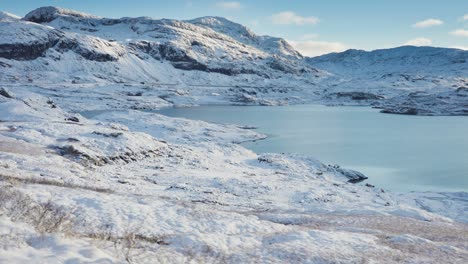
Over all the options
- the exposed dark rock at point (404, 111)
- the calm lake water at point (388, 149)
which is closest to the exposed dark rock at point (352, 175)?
the calm lake water at point (388, 149)

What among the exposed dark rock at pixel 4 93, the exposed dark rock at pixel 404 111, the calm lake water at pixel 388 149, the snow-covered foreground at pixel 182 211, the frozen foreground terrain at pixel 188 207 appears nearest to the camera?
the snow-covered foreground at pixel 182 211

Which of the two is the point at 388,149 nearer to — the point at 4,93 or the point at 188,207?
the point at 188,207

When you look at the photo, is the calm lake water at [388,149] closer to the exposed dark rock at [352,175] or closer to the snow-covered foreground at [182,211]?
the exposed dark rock at [352,175]

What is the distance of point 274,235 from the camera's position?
579 inches

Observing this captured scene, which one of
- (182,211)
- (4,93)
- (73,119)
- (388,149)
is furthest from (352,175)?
(4,93)

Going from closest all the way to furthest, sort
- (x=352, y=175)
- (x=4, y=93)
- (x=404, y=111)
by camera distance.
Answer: (x=352, y=175) → (x=4, y=93) → (x=404, y=111)

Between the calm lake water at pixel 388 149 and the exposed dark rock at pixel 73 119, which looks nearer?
the calm lake water at pixel 388 149

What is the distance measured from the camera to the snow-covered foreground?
36.5 ft

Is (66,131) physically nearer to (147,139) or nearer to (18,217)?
(147,139)

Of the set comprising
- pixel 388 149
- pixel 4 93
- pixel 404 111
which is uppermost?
pixel 4 93

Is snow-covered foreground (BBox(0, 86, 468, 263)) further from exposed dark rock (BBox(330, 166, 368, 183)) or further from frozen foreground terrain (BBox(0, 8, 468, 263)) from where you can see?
exposed dark rock (BBox(330, 166, 368, 183))

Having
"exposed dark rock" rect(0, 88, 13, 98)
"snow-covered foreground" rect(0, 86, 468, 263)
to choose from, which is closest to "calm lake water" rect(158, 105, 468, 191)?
"snow-covered foreground" rect(0, 86, 468, 263)

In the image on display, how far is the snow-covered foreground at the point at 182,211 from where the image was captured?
1111cm

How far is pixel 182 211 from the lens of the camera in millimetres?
16938
